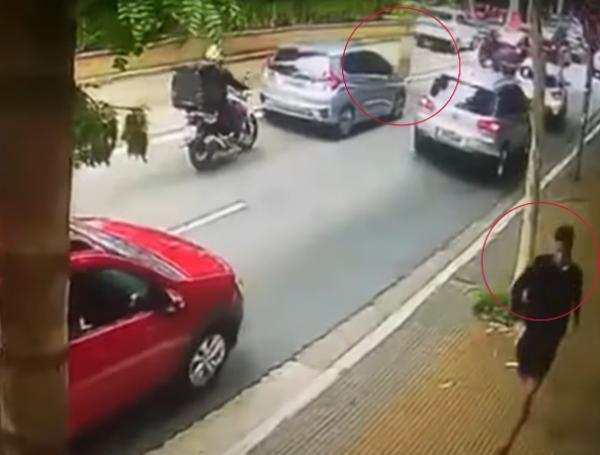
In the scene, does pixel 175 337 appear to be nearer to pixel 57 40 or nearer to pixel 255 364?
pixel 255 364

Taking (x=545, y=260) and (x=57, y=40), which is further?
(x=545, y=260)

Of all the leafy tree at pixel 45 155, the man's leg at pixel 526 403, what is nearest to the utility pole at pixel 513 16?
the leafy tree at pixel 45 155

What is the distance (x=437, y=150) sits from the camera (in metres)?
1.00

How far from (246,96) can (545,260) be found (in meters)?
0.40

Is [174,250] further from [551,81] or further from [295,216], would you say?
[551,81]

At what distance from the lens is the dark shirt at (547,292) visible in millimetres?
1005

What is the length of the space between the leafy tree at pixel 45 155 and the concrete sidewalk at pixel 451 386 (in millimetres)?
260

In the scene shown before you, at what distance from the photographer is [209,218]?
962mm

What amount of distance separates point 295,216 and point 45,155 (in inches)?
11.2

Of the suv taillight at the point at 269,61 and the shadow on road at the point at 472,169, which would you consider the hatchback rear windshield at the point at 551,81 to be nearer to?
the shadow on road at the point at 472,169

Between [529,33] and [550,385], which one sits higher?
[529,33]

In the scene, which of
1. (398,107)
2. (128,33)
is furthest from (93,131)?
(398,107)

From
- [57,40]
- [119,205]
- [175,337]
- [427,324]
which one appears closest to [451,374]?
[427,324]

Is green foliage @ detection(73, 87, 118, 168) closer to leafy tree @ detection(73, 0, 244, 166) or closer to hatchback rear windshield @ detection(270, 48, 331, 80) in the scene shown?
leafy tree @ detection(73, 0, 244, 166)
